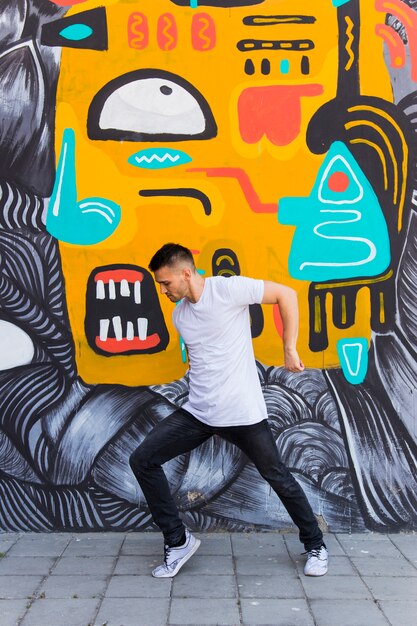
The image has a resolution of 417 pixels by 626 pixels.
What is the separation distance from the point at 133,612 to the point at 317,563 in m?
1.09

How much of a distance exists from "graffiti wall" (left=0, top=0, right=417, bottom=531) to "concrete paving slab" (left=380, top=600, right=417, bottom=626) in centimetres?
105

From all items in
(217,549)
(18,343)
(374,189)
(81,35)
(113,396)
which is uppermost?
(81,35)

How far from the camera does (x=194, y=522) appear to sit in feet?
15.9

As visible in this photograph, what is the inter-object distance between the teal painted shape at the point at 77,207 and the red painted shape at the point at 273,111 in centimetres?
100

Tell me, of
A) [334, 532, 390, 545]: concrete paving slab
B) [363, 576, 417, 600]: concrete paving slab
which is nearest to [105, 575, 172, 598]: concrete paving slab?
[363, 576, 417, 600]: concrete paving slab

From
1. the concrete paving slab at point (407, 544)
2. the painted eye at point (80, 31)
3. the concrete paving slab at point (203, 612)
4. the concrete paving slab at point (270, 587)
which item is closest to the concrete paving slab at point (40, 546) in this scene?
the concrete paving slab at point (203, 612)

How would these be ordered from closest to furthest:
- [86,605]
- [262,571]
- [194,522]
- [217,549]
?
[86,605]
[262,571]
[217,549]
[194,522]

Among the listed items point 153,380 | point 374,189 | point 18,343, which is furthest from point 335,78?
point 18,343

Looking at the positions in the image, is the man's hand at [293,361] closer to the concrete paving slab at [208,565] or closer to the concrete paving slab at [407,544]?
the concrete paving slab at [208,565]

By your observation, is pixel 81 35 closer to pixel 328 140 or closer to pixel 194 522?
pixel 328 140

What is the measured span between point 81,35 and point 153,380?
2.26 meters

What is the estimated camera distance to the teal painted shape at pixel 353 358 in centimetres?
479

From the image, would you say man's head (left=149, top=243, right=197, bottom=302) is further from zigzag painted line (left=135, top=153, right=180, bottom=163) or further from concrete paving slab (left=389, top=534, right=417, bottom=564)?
concrete paving slab (left=389, top=534, right=417, bottom=564)

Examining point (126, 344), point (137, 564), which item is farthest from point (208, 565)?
point (126, 344)
